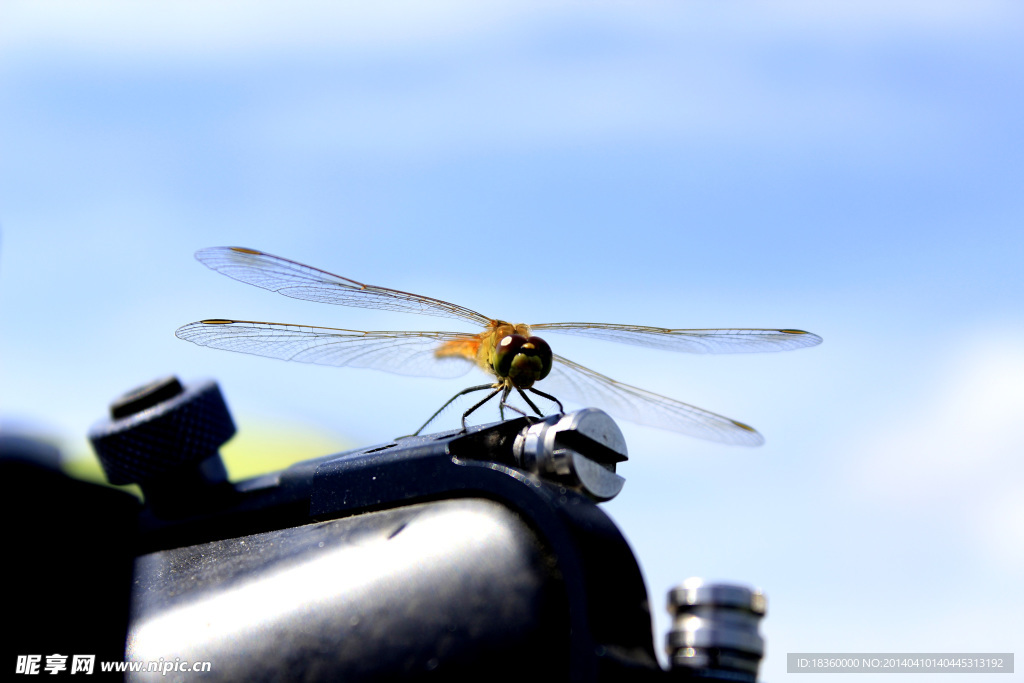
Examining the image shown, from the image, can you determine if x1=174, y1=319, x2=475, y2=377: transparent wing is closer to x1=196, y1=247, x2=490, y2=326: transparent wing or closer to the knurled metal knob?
x1=196, y1=247, x2=490, y2=326: transparent wing

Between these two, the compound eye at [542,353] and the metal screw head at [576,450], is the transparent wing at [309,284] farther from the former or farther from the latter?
the metal screw head at [576,450]

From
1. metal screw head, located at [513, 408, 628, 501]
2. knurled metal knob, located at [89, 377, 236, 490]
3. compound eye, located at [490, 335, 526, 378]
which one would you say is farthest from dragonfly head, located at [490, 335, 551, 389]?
metal screw head, located at [513, 408, 628, 501]

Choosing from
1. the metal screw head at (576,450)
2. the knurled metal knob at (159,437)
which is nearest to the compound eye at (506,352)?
A: the knurled metal knob at (159,437)

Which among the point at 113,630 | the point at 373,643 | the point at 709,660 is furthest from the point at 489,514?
the point at 113,630

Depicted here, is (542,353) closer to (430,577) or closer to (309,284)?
(309,284)

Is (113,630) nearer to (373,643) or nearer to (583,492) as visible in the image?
(373,643)

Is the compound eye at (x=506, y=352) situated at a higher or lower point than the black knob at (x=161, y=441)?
higher
